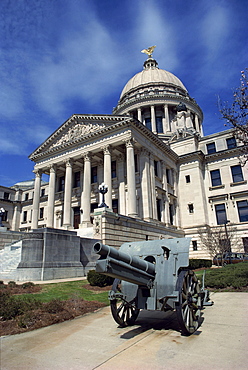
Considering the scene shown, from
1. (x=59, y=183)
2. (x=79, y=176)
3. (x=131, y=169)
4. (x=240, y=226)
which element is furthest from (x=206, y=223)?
(x=59, y=183)

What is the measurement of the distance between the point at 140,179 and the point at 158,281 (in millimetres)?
28182

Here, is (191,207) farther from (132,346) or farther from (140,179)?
(132,346)

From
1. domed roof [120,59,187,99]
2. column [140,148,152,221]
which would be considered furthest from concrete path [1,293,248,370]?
domed roof [120,59,187,99]

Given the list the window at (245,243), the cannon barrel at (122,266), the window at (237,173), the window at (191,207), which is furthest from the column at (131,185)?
the cannon barrel at (122,266)

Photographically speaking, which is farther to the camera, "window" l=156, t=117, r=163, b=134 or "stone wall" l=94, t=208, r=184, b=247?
"window" l=156, t=117, r=163, b=134

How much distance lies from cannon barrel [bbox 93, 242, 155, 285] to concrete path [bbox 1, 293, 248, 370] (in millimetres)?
1260

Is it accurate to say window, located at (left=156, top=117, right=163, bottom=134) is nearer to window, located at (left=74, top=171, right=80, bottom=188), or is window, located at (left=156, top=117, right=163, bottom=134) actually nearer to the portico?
the portico

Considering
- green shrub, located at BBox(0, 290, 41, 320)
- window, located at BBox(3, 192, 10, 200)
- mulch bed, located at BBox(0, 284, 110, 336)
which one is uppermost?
window, located at BBox(3, 192, 10, 200)

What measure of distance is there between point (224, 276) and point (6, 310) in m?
11.2

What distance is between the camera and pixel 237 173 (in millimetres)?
41281

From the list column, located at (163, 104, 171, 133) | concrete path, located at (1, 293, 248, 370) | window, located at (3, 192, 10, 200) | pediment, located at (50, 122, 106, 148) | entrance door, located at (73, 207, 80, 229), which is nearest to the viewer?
concrete path, located at (1, 293, 248, 370)

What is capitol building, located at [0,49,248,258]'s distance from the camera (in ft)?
106

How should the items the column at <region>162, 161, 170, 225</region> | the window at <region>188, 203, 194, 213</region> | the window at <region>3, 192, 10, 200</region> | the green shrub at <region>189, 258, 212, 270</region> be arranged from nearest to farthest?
the green shrub at <region>189, 258, 212, 270</region> → the column at <region>162, 161, 170, 225</region> → the window at <region>188, 203, 194, 213</region> → the window at <region>3, 192, 10, 200</region>

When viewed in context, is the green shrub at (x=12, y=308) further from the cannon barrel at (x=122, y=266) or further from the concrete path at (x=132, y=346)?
the cannon barrel at (x=122, y=266)
